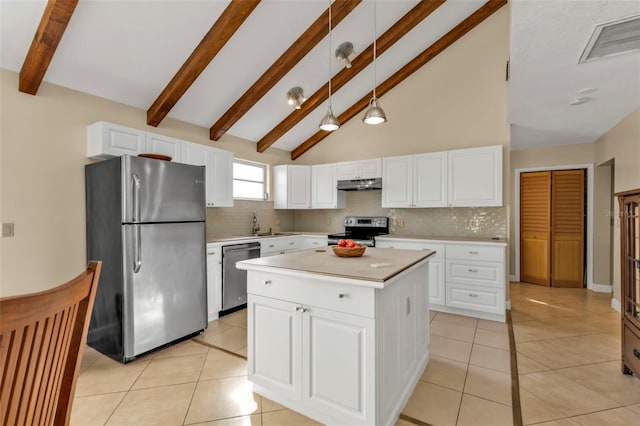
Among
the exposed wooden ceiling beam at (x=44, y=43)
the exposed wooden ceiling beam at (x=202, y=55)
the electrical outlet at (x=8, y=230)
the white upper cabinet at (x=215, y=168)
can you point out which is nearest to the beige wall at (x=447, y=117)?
the white upper cabinet at (x=215, y=168)

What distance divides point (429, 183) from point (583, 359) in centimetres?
250

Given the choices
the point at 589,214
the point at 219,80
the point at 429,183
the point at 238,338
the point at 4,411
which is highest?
the point at 219,80

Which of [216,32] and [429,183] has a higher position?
[216,32]

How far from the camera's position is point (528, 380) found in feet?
7.66

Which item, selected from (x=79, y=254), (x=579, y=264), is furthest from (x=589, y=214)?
(x=79, y=254)

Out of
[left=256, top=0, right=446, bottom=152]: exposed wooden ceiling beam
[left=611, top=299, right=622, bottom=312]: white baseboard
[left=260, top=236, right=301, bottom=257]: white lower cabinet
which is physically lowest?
[left=611, top=299, right=622, bottom=312]: white baseboard

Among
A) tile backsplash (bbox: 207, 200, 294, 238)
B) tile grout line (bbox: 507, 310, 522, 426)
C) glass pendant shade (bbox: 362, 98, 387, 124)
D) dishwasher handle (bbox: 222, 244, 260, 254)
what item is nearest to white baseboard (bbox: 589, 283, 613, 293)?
tile grout line (bbox: 507, 310, 522, 426)

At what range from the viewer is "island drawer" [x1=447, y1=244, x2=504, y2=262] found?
364cm

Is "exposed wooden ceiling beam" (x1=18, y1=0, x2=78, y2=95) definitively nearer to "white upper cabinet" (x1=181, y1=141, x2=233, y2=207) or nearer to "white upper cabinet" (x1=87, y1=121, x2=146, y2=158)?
"white upper cabinet" (x1=87, y1=121, x2=146, y2=158)

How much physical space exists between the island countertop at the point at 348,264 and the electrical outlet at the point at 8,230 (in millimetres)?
2152

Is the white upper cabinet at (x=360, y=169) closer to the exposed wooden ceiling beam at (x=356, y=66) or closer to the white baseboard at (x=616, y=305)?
the exposed wooden ceiling beam at (x=356, y=66)

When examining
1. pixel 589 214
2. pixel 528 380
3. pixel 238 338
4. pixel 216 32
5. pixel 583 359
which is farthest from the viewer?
pixel 589 214

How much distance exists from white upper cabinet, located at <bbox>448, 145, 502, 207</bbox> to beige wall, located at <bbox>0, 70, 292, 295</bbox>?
427cm

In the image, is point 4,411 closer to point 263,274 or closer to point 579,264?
point 263,274
